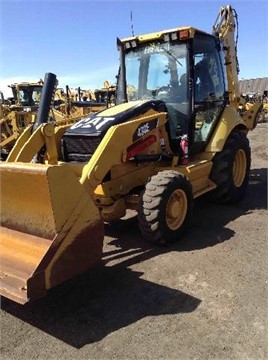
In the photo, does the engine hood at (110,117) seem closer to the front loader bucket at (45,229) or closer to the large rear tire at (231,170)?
the large rear tire at (231,170)

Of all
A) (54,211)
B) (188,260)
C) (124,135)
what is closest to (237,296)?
(188,260)

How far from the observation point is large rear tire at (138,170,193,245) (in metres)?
4.60

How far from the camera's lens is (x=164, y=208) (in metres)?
4.64

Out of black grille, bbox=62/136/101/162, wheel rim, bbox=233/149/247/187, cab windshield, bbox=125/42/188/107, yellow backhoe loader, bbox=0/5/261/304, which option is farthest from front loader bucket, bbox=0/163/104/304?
wheel rim, bbox=233/149/247/187

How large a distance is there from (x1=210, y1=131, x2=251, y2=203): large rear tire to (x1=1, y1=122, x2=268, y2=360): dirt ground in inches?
45.8

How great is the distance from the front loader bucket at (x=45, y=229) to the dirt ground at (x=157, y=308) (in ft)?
1.18

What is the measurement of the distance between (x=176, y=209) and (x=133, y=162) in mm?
773

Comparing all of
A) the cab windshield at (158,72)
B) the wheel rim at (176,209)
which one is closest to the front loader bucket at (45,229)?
the wheel rim at (176,209)

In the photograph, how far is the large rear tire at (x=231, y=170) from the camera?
6094 millimetres

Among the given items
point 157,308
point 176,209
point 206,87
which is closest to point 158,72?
point 206,87

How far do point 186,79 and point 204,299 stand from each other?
3.14m

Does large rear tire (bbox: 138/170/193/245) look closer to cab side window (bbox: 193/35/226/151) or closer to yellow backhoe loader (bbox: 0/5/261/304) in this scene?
yellow backhoe loader (bbox: 0/5/261/304)

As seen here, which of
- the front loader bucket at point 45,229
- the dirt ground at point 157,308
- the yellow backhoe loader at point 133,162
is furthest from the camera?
the yellow backhoe loader at point 133,162

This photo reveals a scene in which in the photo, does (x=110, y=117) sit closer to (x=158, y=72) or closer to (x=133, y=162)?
(x=133, y=162)
